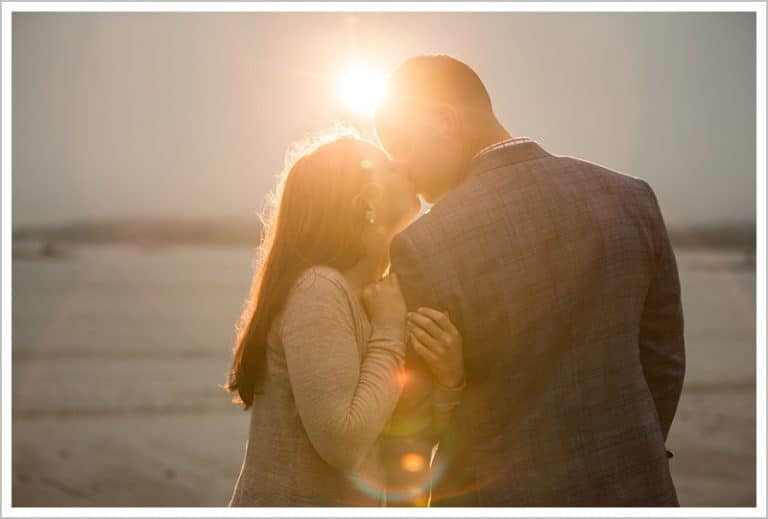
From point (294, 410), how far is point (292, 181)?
0.68 metres

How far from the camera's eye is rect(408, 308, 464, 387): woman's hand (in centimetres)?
186

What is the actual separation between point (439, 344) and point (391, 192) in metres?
0.55

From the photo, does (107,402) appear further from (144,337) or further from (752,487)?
(752,487)

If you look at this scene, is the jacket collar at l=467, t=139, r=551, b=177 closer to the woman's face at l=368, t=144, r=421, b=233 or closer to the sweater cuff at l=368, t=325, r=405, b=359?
the woman's face at l=368, t=144, r=421, b=233

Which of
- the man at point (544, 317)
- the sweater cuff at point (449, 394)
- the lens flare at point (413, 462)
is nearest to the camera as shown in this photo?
the man at point (544, 317)

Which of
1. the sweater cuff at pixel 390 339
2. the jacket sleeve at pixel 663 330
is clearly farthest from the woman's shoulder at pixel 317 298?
the jacket sleeve at pixel 663 330

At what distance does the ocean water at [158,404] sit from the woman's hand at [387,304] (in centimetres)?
418

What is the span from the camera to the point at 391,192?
218cm

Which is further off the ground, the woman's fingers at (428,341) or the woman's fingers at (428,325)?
the woman's fingers at (428,325)

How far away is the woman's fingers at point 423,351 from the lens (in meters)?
1.90

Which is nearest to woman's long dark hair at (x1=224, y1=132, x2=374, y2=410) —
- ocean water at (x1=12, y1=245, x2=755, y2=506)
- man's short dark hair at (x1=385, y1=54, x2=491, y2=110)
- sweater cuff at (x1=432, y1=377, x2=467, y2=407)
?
man's short dark hair at (x1=385, y1=54, x2=491, y2=110)

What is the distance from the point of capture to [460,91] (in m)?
2.17

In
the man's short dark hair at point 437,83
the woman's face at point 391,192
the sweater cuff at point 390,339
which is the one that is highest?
the man's short dark hair at point 437,83

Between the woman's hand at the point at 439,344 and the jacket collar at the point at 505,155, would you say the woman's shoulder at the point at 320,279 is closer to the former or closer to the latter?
the woman's hand at the point at 439,344
